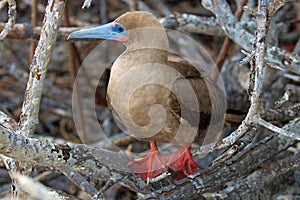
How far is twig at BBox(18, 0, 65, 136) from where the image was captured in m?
2.34

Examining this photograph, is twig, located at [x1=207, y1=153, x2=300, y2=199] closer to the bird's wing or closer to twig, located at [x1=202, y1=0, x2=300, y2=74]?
the bird's wing

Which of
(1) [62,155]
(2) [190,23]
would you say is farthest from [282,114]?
(1) [62,155]

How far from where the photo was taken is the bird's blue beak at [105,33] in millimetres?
2840

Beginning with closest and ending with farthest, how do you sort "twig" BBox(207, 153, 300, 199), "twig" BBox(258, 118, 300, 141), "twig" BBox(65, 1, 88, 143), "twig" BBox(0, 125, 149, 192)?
"twig" BBox(0, 125, 149, 192) < "twig" BBox(258, 118, 300, 141) < "twig" BBox(207, 153, 300, 199) < "twig" BBox(65, 1, 88, 143)

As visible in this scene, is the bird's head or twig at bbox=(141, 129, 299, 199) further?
the bird's head

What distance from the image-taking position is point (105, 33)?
296 centimetres

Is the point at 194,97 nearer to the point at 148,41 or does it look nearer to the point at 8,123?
the point at 148,41

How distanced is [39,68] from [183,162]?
1.15 metres

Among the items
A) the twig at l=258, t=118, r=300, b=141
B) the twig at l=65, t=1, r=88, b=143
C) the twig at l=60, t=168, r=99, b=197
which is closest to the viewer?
the twig at l=258, t=118, r=300, b=141

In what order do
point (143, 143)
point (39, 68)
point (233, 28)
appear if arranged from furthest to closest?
point (143, 143) → point (233, 28) → point (39, 68)

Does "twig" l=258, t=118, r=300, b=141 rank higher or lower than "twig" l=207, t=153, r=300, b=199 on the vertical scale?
higher

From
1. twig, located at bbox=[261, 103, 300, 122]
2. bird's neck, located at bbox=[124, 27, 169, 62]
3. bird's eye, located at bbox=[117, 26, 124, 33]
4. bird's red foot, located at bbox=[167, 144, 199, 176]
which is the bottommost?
bird's red foot, located at bbox=[167, 144, 199, 176]

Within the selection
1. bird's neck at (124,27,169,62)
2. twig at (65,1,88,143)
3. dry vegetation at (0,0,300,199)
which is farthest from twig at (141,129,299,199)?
twig at (65,1,88,143)

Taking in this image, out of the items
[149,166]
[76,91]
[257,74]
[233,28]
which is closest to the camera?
[257,74]
